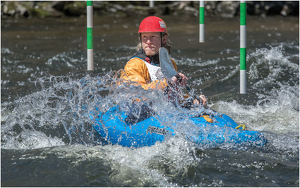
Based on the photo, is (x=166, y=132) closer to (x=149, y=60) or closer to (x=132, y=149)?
(x=132, y=149)

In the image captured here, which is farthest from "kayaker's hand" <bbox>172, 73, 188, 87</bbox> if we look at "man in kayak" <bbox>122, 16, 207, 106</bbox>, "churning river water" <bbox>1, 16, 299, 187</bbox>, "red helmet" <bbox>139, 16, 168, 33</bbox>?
"red helmet" <bbox>139, 16, 168, 33</bbox>

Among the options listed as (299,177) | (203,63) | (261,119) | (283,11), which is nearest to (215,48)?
(203,63)

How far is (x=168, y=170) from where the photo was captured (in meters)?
3.02

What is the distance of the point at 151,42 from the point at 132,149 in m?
0.99

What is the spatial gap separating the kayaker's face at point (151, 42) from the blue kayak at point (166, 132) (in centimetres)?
59

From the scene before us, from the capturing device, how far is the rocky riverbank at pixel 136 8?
43.9 feet

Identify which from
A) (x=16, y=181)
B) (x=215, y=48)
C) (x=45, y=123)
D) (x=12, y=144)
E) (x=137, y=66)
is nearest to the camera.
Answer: (x=16, y=181)

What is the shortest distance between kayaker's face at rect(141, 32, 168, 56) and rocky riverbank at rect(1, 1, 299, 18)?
34.2ft

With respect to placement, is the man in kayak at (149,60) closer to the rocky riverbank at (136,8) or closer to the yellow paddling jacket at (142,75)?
the yellow paddling jacket at (142,75)

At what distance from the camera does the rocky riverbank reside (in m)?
13.4

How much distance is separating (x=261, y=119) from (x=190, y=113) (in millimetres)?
1219

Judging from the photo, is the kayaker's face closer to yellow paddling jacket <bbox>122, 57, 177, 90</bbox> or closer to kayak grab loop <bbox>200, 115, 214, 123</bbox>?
yellow paddling jacket <bbox>122, 57, 177, 90</bbox>

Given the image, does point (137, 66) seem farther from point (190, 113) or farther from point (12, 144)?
point (12, 144)

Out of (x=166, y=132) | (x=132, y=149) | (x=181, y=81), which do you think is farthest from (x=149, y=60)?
A: (x=132, y=149)
